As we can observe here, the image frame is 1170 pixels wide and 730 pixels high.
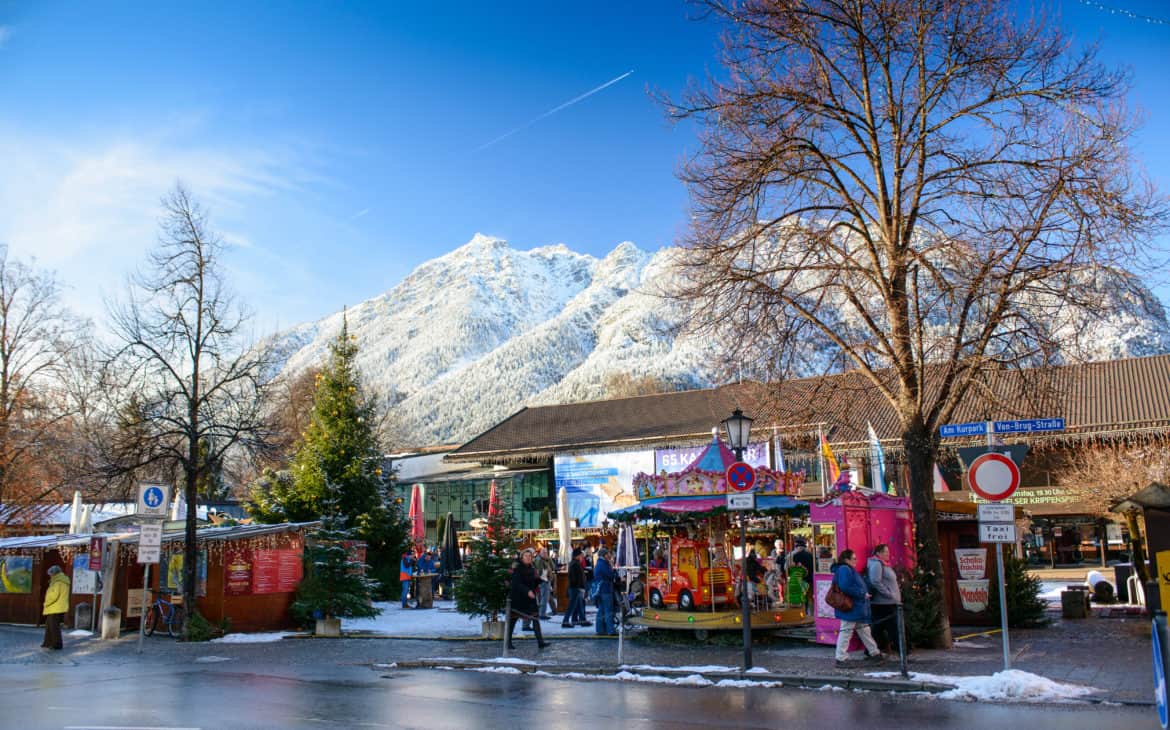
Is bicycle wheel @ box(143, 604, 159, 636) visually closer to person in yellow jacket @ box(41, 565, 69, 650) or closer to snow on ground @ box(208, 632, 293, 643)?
snow on ground @ box(208, 632, 293, 643)

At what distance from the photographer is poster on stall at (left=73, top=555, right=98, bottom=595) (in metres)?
23.8

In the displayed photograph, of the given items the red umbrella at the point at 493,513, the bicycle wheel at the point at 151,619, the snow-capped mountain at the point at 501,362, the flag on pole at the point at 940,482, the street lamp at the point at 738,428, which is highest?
the snow-capped mountain at the point at 501,362

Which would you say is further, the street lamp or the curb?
the street lamp

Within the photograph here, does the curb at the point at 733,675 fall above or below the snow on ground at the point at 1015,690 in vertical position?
below

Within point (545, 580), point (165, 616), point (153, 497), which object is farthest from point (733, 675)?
point (165, 616)

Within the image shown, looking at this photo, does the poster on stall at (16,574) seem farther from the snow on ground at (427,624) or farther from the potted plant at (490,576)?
the potted plant at (490,576)

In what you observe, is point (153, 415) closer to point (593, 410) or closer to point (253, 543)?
point (253, 543)

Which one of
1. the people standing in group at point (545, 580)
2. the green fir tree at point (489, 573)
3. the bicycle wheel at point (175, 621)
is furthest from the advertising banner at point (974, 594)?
the bicycle wheel at point (175, 621)

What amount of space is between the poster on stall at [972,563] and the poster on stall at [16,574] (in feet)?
78.4

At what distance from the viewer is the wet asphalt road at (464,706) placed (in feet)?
31.4

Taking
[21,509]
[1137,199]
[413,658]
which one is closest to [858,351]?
[1137,199]

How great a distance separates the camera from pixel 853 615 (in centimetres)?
1365

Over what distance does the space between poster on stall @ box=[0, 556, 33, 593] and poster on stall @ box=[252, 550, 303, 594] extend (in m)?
8.37

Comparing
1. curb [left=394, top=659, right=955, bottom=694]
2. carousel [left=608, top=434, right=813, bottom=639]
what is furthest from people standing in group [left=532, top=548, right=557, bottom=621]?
curb [left=394, top=659, right=955, bottom=694]
